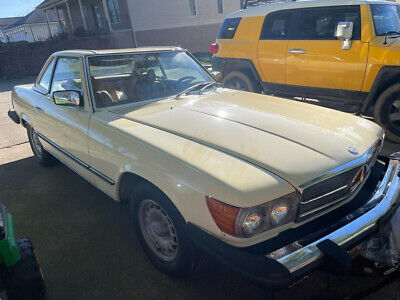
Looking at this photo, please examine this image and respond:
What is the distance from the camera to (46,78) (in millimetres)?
4145

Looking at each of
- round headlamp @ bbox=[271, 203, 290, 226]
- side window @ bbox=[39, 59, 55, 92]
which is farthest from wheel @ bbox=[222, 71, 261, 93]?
round headlamp @ bbox=[271, 203, 290, 226]

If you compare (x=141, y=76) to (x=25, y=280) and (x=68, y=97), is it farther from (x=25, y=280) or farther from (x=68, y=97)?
(x=25, y=280)

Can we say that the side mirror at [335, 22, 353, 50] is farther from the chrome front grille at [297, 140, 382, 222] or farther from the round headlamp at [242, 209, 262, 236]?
the round headlamp at [242, 209, 262, 236]

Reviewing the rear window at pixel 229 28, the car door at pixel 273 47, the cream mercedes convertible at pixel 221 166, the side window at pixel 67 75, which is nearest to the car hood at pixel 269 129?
the cream mercedes convertible at pixel 221 166

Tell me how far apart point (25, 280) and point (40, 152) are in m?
3.08

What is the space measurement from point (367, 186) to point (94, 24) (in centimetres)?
2603

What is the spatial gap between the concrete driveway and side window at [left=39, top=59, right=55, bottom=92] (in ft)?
4.09

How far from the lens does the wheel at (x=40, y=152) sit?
4.55 metres

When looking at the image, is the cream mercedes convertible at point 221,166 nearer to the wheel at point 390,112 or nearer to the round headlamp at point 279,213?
the round headlamp at point 279,213

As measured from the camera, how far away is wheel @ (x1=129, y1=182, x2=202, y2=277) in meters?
2.13

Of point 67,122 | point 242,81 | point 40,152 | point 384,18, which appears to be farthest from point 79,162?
point 384,18

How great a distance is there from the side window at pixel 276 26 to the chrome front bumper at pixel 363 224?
4102 millimetres

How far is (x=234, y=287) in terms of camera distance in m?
2.35

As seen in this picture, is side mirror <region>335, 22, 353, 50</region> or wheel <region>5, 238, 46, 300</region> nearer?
wheel <region>5, 238, 46, 300</region>
